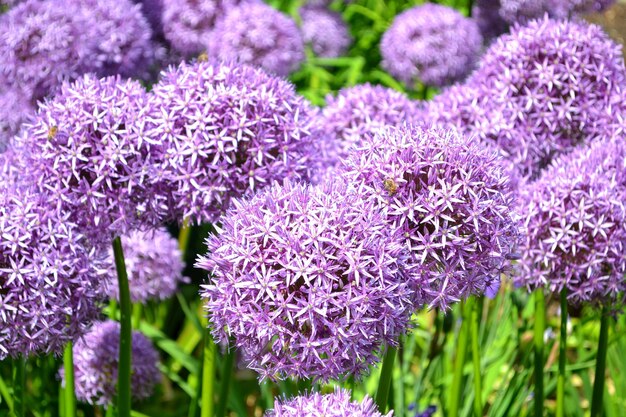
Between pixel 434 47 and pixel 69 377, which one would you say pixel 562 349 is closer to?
pixel 69 377

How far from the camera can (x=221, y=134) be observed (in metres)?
2.85

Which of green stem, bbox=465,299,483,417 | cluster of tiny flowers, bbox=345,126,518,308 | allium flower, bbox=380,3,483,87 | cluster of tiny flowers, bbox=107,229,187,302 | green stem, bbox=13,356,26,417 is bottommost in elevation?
green stem, bbox=13,356,26,417

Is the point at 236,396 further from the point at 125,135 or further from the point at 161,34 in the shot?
the point at 161,34

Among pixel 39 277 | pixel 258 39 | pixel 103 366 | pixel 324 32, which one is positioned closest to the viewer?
pixel 39 277

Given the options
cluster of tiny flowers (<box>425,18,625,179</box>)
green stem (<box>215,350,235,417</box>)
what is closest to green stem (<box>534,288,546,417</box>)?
cluster of tiny flowers (<box>425,18,625,179</box>)

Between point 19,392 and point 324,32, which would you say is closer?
point 19,392

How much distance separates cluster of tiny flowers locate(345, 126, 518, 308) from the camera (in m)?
2.37

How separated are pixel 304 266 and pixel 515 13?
3864 mm

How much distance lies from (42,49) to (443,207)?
7.75ft

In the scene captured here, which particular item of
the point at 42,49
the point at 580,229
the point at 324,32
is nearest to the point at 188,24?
the point at 42,49

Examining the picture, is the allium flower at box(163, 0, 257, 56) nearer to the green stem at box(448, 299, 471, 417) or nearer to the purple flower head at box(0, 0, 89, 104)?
the purple flower head at box(0, 0, 89, 104)

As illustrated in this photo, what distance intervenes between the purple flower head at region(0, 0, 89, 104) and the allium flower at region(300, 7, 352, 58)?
12.6 ft

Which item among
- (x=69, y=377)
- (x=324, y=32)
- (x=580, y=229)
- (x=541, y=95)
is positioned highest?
(x=324, y=32)

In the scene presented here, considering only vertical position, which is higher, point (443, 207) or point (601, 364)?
point (443, 207)
